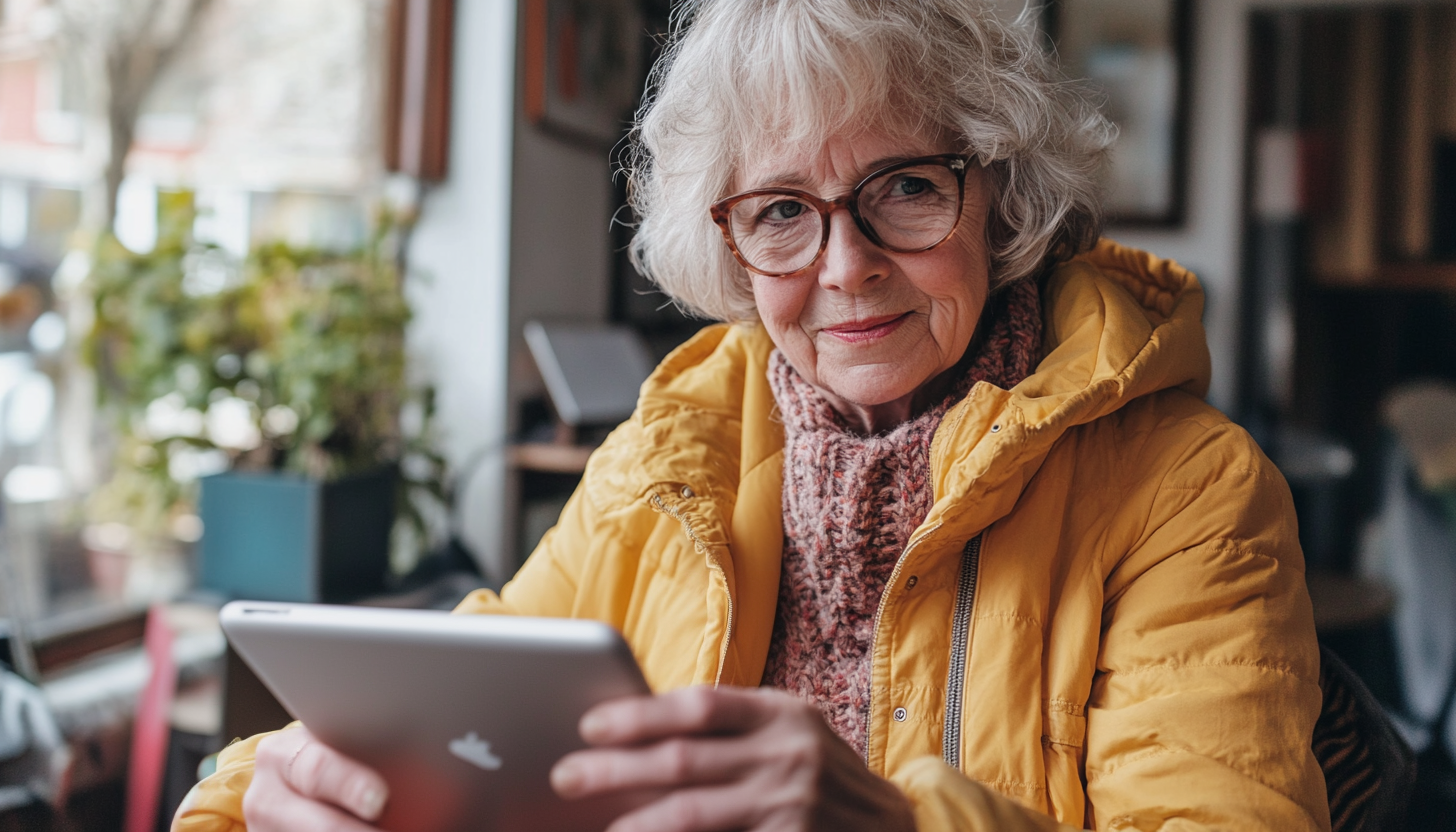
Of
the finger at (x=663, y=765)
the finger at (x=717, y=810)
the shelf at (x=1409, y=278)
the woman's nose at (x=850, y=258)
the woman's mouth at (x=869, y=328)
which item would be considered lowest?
the finger at (x=717, y=810)

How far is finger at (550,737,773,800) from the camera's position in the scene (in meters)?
0.57

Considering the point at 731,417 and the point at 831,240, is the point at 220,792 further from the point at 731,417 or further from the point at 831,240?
the point at 831,240

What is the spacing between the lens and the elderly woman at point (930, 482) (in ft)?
2.48

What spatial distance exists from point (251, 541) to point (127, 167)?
78cm

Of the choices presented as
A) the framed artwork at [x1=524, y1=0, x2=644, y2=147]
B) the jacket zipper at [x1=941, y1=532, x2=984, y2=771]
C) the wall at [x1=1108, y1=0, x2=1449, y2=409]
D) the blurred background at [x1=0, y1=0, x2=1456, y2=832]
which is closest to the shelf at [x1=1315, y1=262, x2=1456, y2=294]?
the wall at [x1=1108, y1=0, x2=1449, y2=409]

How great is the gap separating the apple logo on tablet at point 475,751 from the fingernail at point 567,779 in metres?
0.06

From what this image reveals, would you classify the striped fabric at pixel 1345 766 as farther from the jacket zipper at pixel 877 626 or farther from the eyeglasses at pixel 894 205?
the eyeglasses at pixel 894 205

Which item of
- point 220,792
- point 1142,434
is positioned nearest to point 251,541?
point 220,792

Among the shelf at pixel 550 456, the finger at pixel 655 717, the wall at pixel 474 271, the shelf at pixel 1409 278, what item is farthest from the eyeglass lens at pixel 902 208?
the shelf at pixel 1409 278

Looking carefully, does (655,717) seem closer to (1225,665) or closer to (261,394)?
(1225,665)

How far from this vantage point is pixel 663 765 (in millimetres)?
571

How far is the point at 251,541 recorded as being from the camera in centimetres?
169

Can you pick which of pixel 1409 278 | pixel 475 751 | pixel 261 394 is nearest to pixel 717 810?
pixel 475 751

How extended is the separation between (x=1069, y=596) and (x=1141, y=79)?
11.2 ft
